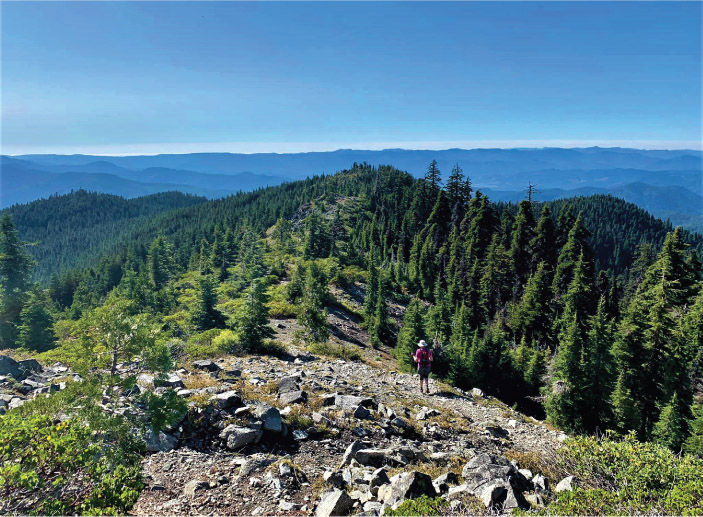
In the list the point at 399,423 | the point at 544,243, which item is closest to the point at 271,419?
the point at 399,423

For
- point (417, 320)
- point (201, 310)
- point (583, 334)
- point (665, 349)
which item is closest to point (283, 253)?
point (201, 310)

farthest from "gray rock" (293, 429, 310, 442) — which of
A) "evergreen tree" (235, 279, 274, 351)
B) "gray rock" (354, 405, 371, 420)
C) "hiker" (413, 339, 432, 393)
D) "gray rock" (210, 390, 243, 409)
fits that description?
"evergreen tree" (235, 279, 274, 351)

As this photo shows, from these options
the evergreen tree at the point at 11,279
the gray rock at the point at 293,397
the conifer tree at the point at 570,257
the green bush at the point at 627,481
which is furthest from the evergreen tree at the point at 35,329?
the conifer tree at the point at 570,257

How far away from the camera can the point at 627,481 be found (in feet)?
26.1

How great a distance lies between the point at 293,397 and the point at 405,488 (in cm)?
624

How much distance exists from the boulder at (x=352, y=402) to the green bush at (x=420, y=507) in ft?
20.4

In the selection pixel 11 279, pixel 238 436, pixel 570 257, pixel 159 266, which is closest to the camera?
pixel 238 436

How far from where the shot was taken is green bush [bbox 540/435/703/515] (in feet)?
22.6

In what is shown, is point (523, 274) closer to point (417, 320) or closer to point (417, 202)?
point (417, 320)

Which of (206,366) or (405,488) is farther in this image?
(206,366)

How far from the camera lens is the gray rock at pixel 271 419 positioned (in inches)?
435

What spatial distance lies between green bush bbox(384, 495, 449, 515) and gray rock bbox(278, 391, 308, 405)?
6.58m

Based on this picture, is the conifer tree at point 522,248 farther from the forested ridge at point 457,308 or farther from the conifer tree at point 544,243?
the conifer tree at point 544,243

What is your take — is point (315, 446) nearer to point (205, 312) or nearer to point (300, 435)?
point (300, 435)
